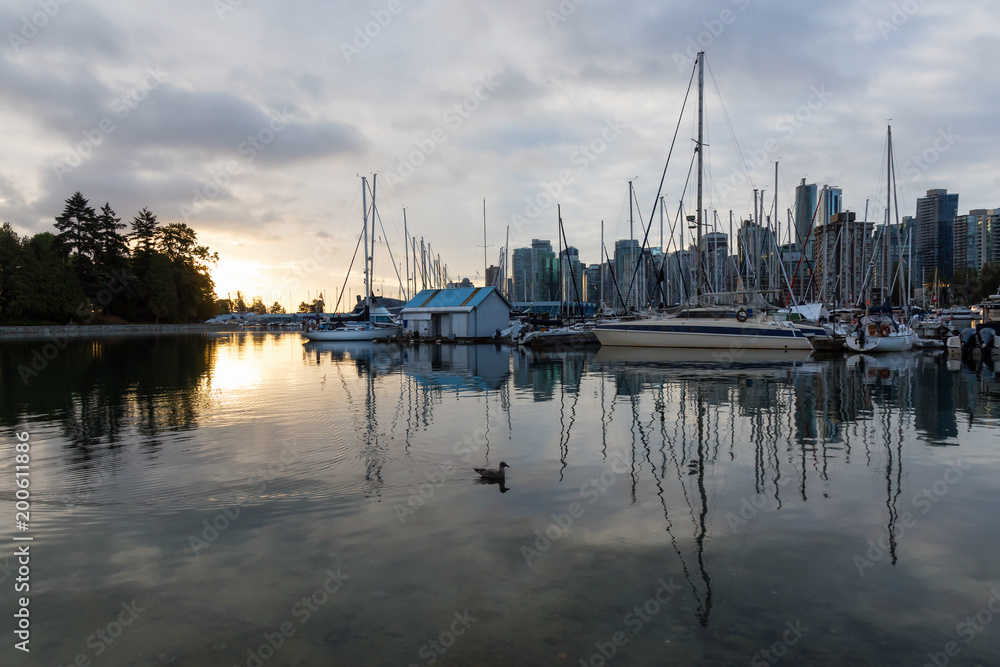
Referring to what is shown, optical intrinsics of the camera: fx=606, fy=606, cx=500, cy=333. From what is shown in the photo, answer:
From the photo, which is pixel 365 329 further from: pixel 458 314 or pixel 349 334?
pixel 458 314

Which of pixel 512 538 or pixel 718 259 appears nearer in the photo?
pixel 512 538

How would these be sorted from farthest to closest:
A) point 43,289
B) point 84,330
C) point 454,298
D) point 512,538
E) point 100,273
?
1. point 100,273
2. point 84,330
3. point 43,289
4. point 454,298
5. point 512,538

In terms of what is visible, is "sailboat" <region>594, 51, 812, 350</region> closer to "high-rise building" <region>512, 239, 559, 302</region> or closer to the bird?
the bird

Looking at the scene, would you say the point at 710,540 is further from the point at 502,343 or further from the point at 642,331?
the point at 502,343

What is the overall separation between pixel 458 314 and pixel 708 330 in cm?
2394

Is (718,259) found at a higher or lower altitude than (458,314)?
higher

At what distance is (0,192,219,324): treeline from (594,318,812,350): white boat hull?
7961 centimetres

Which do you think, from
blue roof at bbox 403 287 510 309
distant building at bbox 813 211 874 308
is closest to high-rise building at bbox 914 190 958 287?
distant building at bbox 813 211 874 308

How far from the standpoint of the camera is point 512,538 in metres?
7.80

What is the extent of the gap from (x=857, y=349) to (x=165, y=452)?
4108 cm

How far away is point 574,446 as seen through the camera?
1307cm

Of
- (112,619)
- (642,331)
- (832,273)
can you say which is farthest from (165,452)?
(832,273)

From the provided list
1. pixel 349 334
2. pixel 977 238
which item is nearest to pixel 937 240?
pixel 977 238

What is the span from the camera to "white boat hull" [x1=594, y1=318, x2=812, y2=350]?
133ft
